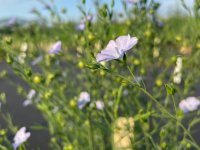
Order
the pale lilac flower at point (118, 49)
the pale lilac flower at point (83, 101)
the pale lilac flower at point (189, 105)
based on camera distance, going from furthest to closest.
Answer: the pale lilac flower at point (189, 105) → the pale lilac flower at point (83, 101) → the pale lilac flower at point (118, 49)

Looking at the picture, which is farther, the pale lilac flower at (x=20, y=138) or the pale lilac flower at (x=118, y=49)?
the pale lilac flower at (x=20, y=138)

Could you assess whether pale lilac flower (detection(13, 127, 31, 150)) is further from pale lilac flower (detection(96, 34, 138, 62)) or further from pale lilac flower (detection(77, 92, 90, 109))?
pale lilac flower (detection(96, 34, 138, 62))

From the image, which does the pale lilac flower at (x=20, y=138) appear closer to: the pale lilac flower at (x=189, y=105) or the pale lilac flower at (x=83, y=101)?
the pale lilac flower at (x=83, y=101)

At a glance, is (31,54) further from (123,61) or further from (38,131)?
(123,61)

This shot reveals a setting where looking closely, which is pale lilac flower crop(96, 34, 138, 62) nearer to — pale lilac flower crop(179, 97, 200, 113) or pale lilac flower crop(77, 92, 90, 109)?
pale lilac flower crop(77, 92, 90, 109)

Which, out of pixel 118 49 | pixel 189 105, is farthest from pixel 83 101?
pixel 118 49

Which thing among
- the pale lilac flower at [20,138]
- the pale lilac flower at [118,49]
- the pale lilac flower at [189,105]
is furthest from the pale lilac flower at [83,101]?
the pale lilac flower at [118,49]

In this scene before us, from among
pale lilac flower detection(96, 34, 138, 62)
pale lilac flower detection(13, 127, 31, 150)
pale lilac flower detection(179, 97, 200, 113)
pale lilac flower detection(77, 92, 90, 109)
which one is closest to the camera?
pale lilac flower detection(96, 34, 138, 62)

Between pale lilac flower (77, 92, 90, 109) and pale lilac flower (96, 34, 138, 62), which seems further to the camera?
pale lilac flower (77, 92, 90, 109)

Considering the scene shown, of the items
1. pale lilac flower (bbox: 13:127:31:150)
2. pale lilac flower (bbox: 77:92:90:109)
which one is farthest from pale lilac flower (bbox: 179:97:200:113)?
pale lilac flower (bbox: 13:127:31:150)

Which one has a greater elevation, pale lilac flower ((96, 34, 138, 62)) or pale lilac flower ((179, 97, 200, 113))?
pale lilac flower ((179, 97, 200, 113))

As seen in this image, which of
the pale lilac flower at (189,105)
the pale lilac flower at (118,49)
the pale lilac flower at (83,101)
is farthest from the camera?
the pale lilac flower at (189,105)

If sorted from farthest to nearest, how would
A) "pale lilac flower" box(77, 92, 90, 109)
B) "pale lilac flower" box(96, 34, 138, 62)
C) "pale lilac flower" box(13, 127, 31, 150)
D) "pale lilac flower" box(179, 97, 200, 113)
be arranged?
"pale lilac flower" box(179, 97, 200, 113) < "pale lilac flower" box(77, 92, 90, 109) < "pale lilac flower" box(13, 127, 31, 150) < "pale lilac flower" box(96, 34, 138, 62)
